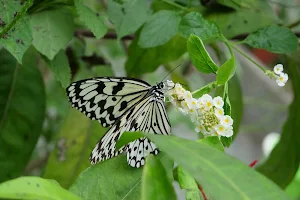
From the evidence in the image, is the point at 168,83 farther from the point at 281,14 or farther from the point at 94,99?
the point at 281,14

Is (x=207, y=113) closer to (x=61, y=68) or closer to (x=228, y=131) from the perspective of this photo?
(x=228, y=131)

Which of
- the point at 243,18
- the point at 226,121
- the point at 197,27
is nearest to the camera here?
the point at 226,121

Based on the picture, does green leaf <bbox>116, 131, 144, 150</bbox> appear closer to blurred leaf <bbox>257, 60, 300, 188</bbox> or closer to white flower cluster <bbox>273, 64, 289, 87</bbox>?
white flower cluster <bbox>273, 64, 289, 87</bbox>

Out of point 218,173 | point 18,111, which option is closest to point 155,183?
point 218,173

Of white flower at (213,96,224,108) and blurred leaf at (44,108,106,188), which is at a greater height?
white flower at (213,96,224,108)

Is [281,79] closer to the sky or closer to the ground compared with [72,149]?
closer to the sky

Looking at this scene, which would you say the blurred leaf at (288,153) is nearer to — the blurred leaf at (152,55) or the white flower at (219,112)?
the blurred leaf at (152,55)

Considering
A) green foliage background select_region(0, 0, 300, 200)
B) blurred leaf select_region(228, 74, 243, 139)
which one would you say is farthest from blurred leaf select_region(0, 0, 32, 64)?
blurred leaf select_region(228, 74, 243, 139)
